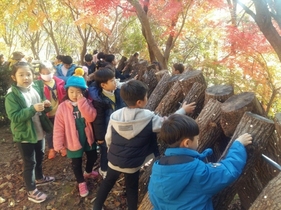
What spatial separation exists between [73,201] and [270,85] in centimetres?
688

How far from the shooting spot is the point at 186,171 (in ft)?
5.71

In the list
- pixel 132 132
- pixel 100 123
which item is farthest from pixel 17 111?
pixel 132 132

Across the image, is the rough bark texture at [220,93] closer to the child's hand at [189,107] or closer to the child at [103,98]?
the child's hand at [189,107]

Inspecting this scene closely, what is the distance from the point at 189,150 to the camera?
5.96 ft

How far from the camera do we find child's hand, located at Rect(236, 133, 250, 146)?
79.0 inches

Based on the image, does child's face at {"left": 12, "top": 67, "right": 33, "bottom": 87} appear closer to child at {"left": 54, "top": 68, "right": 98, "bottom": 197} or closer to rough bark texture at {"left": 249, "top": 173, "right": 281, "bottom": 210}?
child at {"left": 54, "top": 68, "right": 98, "bottom": 197}

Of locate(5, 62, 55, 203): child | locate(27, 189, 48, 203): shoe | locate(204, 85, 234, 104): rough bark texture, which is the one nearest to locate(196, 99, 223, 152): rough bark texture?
locate(204, 85, 234, 104): rough bark texture

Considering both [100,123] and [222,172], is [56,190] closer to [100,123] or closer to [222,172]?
[100,123]

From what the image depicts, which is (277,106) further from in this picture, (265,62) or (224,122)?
(224,122)

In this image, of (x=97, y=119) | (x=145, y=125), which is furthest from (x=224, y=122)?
(x=97, y=119)

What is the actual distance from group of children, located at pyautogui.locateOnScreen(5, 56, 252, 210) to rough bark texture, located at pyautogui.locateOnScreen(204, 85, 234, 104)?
24 cm

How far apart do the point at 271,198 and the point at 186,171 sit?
1.70ft

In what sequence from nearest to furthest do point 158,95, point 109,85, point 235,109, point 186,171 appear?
1. point 186,171
2. point 235,109
3. point 109,85
4. point 158,95

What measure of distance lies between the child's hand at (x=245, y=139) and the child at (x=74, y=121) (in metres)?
1.77
